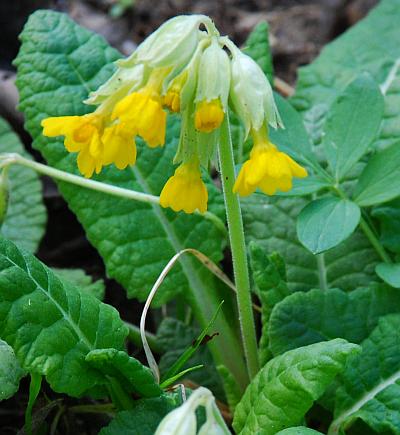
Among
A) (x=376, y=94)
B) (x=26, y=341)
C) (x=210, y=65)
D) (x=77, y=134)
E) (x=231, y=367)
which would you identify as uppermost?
(x=210, y=65)

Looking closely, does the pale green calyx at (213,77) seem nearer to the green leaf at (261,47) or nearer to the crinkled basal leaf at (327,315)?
the crinkled basal leaf at (327,315)

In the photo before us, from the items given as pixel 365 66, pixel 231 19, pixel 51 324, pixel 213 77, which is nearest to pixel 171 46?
pixel 213 77

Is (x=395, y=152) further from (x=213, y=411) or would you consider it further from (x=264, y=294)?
(x=213, y=411)

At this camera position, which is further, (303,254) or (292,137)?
(303,254)

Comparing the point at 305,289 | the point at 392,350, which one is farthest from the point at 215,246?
the point at 392,350

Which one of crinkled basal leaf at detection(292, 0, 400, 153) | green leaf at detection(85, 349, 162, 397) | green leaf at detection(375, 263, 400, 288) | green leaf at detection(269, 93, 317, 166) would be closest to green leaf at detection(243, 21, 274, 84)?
crinkled basal leaf at detection(292, 0, 400, 153)

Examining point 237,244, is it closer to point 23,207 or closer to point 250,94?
point 250,94

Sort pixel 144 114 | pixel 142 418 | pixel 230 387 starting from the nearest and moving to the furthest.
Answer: pixel 144 114, pixel 142 418, pixel 230 387
